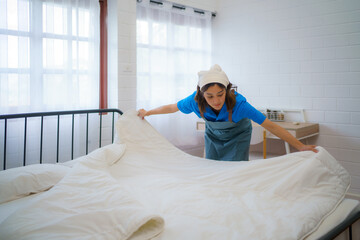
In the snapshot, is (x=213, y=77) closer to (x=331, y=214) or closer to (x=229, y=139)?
(x=229, y=139)

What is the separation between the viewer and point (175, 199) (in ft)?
5.06

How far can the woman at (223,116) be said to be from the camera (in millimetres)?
1984

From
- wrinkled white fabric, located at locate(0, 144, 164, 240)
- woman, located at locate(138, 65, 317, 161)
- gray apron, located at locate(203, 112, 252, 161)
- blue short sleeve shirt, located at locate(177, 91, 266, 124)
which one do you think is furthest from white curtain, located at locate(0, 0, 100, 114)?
wrinkled white fabric, located at locate(0, 144, 164, 240)

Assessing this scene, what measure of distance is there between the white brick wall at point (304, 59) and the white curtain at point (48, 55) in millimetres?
1793

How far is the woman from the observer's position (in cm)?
198

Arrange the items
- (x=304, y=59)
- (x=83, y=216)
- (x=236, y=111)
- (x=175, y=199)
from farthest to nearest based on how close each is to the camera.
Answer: (x=304, y=59) < (x=236, y=111) < (x=175, y=199) < (x=83, y=216)

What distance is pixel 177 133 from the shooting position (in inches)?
155

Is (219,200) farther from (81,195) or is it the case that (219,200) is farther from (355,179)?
(355,179)

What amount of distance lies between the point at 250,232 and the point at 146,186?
70 centimetres

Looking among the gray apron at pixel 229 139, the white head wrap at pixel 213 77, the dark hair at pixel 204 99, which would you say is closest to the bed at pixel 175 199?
the gray apron at pixel 229 139

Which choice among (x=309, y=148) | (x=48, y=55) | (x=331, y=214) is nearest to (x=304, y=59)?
(x=309, y=148)

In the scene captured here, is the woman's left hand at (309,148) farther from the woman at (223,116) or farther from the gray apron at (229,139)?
the gray apron at (229,139)

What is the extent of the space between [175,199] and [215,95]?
72cm

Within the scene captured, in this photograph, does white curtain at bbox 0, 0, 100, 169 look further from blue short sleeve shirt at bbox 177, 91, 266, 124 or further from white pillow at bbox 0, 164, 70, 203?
blue short sleeve shirt at bbox 177, 91, 266, 124
